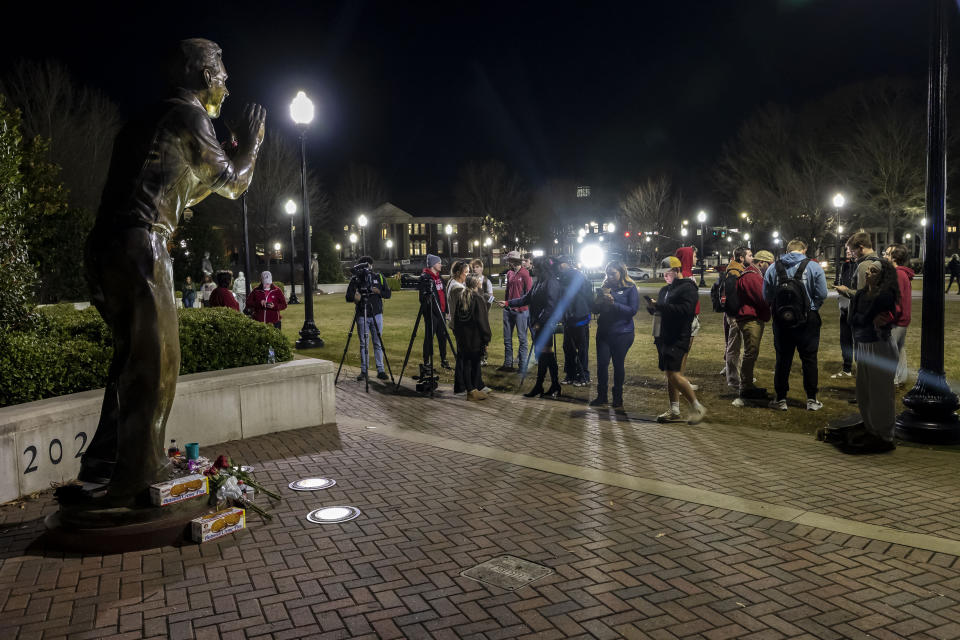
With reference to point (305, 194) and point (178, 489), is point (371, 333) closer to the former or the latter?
point (305, 194)

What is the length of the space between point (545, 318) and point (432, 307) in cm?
184

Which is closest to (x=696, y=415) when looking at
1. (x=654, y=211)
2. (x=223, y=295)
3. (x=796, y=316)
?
(x=796, y=316)

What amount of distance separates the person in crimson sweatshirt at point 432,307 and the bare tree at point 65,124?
31.7 metres

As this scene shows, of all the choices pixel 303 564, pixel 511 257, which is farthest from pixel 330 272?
pixel 303 564

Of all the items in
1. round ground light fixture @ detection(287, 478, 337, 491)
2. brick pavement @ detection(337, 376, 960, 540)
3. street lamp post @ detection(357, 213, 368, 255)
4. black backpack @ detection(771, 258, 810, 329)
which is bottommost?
brick pavement @ detection(337, 376, 960, 540)

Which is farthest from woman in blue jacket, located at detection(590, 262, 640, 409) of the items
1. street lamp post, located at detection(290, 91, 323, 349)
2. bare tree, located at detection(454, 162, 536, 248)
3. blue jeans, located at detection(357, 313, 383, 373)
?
bare tree, located at detection(454, 162, 536, 248)

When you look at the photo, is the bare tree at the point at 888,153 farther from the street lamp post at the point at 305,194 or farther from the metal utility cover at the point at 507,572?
the metal utility cover at the point at 507,572

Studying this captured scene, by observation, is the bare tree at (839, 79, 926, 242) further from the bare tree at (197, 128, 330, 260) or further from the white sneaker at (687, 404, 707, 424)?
the white sneaker at (687, 404, 707, 424)

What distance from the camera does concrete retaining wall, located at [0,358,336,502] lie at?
5.74 metres

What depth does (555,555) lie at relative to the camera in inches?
184

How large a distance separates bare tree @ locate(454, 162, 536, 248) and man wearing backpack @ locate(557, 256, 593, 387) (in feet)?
223

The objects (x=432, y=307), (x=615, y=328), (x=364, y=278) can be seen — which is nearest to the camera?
(x=615, y=328)

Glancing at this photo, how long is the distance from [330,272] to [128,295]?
4113 centimetres

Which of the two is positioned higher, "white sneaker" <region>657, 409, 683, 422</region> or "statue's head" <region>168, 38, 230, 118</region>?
"statue's head" <region>168, 38, 230, 118</region>
